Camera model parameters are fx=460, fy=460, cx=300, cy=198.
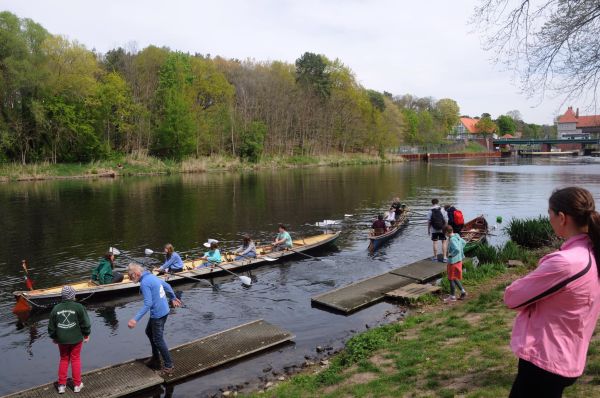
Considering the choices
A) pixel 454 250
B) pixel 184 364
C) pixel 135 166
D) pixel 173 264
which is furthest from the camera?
pixel 135 166

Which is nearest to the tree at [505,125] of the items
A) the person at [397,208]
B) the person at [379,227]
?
the person at [397,208]

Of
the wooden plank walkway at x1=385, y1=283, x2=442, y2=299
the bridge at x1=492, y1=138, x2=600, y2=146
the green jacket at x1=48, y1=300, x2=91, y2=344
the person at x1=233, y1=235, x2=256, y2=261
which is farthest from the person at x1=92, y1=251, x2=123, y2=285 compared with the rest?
the bridge at x1=492, y1=138, x2=600, y2=146

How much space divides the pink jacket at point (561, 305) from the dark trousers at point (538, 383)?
0.05m

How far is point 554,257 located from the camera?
315 cm

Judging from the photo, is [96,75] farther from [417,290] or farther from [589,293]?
[589,293]

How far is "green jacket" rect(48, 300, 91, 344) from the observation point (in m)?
8.42

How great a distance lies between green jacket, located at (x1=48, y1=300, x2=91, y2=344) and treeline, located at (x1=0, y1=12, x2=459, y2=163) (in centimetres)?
5506

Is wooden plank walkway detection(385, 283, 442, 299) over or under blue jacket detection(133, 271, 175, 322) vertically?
under

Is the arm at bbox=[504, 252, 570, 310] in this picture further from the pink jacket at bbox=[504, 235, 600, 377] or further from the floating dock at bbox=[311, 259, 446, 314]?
the floating dock at bbox=[311, 259, 446, 314]

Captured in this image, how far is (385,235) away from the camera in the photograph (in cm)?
2247

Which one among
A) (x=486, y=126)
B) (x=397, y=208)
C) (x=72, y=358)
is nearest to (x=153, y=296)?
(x=72, y=358)

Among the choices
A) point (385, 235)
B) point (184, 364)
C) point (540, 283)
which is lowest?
point (184, 364)

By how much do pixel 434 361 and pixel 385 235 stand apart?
1475cm

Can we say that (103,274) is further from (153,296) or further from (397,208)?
(397,208)
